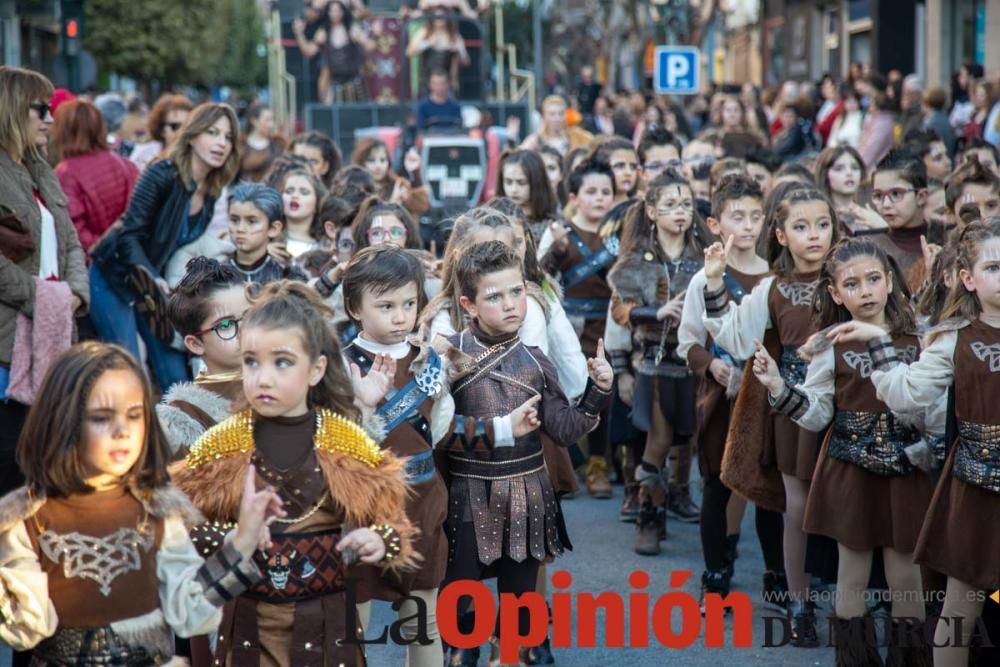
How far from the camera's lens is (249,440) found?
4082mm

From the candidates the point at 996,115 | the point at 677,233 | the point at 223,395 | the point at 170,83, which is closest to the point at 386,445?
the point at 223,395

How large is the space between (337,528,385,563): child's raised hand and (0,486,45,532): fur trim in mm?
802

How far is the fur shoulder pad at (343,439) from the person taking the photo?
162 inches

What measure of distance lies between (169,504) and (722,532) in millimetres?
3543

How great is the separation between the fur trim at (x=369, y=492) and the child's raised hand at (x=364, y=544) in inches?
2.7

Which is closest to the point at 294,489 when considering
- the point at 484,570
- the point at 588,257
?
the point at 484,570

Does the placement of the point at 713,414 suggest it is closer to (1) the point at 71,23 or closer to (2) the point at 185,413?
(2) the point at 185,413

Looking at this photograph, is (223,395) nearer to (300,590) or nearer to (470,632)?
(300,590)

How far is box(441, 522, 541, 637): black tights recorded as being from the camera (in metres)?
5.31

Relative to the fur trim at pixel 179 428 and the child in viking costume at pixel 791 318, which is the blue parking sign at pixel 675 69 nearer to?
the child in viking costume at pixel 791 318

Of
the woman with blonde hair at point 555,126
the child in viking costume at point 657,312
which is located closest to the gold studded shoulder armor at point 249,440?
the child in viking costume at point 657,312

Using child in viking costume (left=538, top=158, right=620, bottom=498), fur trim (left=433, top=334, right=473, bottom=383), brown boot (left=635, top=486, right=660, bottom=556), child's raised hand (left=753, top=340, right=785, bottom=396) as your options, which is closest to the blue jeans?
child in viking costume (left=538, top=158, right=620, bottom=498)

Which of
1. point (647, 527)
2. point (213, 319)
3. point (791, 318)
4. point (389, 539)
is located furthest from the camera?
point (647, 527)

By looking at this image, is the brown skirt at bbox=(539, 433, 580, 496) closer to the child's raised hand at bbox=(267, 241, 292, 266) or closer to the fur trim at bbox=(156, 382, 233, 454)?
the fur trim at bbox=(156, 382, 233, 454)
